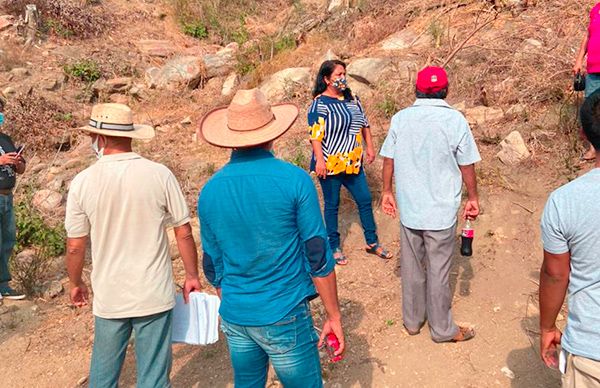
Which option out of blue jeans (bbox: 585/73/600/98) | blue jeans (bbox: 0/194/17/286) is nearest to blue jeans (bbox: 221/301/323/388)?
blue jeans (bbox: 0/194/17/286)

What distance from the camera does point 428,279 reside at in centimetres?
347

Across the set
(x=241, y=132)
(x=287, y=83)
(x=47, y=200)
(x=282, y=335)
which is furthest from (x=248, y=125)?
(x=287, y=83)

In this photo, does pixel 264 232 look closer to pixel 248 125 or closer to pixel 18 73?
pixel 248 125

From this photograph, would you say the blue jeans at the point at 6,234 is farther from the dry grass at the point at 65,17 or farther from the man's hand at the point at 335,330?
the dry grass at the point at 65,17

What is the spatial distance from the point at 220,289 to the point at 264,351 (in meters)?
0.35

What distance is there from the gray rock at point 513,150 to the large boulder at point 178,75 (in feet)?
20.1

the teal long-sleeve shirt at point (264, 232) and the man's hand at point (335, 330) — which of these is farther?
the man's hand at point (335, 330)

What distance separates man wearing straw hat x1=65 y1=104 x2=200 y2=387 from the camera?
2539mm

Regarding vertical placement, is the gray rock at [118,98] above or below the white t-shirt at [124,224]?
below

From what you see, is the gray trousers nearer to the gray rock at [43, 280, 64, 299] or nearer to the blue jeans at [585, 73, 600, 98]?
the blue jeans at [585, 73, 600, 98]

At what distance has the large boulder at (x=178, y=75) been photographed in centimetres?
971

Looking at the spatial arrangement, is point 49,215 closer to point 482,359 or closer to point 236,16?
point 482,359

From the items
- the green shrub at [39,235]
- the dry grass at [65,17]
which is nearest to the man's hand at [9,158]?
the green shrub at [39,235]

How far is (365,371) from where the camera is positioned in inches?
135
